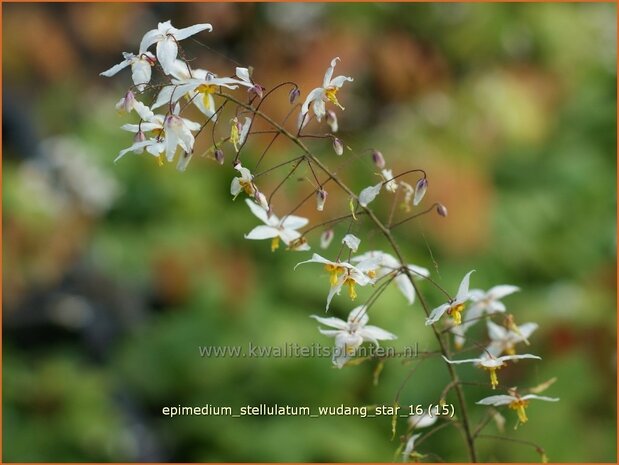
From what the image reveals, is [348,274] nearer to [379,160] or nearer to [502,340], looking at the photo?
[379,160]

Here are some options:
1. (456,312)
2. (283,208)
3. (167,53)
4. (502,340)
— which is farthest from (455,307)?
(283,208)

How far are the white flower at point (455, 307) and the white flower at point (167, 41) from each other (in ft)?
1.29

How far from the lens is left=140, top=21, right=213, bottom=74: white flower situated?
90 cm

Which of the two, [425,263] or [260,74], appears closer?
[425,263]

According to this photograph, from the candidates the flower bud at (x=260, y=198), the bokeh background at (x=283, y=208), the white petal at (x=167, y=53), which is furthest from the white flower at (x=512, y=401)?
the bokeh background at (x=283, y=208)

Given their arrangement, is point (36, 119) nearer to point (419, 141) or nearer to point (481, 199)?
point (419, 141)

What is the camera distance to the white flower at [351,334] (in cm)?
97

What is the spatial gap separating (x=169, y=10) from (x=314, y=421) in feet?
7.05

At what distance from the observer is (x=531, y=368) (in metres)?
3.47

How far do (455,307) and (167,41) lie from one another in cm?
44

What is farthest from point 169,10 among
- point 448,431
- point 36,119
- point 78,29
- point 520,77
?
point 448,431

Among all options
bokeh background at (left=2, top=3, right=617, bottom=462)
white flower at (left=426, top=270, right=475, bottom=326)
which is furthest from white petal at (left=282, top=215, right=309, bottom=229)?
bokeh background at (left=2, top=3, right=617, bottom=462)

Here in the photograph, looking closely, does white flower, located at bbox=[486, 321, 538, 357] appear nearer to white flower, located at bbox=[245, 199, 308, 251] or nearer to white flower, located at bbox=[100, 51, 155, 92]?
white flower, located at bbox=[245, 199, 308, 251]

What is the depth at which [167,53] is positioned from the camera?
90cm
